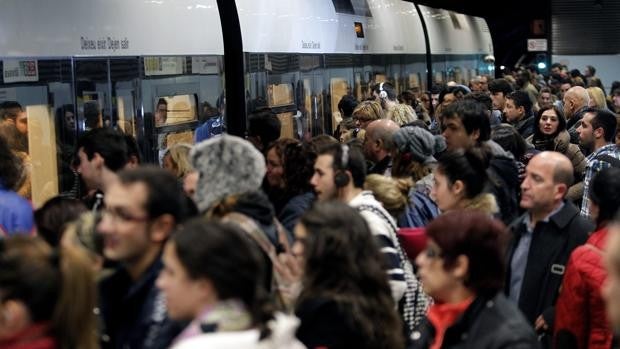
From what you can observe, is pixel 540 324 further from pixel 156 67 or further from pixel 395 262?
pixel 156 67

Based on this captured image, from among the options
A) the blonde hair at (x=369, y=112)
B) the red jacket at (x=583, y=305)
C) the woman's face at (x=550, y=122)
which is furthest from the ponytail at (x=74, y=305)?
the woman's face at (x=550, y=122)

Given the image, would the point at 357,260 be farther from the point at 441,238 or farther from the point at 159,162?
the point at 159,162

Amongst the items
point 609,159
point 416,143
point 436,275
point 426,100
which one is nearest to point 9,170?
point 436,275

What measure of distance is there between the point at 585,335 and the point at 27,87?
123 inches

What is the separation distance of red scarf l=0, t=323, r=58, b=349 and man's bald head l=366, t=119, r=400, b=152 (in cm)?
400

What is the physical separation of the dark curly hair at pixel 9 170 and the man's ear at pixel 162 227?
1.77 metres

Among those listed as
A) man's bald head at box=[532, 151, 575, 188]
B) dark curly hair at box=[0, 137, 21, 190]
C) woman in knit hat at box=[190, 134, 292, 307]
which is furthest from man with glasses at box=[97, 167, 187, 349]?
man's bald head at box=[532, 151, 575, 188]

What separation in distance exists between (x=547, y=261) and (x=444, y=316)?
5.19 ft

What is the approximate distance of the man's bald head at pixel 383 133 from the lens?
22.7 feet

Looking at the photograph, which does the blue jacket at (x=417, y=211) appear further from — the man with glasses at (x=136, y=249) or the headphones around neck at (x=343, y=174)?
the man with glasses at (x=136, y=249)

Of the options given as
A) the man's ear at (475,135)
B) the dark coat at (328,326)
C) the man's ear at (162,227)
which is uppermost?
the man's ear at (162,227)

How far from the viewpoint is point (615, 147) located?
8812 millimetres

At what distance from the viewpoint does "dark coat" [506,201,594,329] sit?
534 cm

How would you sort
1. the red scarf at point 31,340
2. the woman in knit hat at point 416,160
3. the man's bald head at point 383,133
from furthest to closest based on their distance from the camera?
A: 1. the man's bald head at point 383,133
2. the woman in knit hat at point 416,160
3. the red scarf at point 31,340
